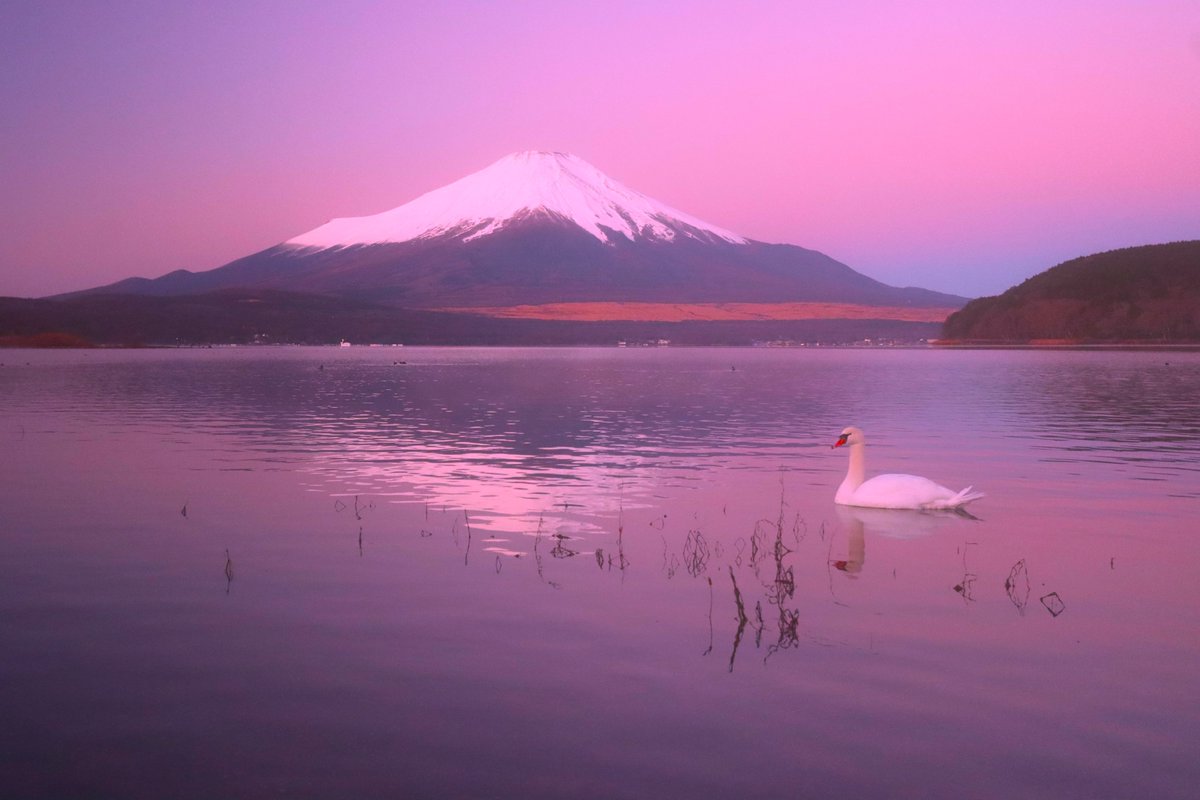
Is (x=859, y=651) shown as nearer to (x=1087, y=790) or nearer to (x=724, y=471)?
(x=1087, y=790)

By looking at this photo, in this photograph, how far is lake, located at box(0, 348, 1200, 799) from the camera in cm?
692

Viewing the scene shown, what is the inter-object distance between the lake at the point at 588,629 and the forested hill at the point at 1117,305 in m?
166

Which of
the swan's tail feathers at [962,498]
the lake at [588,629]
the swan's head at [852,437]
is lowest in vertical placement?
the lake at [588,629]

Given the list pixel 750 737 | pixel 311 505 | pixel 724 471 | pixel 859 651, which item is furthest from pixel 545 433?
pixel 750 737

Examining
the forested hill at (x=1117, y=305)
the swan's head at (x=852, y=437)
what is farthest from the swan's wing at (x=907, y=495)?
the forested hill at (x=1117, y=305)

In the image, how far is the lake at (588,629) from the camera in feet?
22.7

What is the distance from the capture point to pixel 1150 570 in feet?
41.1

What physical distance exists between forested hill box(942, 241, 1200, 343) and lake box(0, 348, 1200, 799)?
546ft

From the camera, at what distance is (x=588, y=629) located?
9977mm

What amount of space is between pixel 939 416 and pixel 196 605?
29.6 metres

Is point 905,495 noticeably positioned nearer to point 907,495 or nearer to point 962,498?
point 907,495

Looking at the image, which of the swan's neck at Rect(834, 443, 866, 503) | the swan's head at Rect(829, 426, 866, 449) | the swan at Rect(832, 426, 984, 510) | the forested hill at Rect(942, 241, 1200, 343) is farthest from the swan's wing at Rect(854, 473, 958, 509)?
the forested hill at Rect(942, 241, 1200, 343)

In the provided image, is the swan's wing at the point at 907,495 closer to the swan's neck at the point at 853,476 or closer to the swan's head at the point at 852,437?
the swan's neck at the point at 853,476

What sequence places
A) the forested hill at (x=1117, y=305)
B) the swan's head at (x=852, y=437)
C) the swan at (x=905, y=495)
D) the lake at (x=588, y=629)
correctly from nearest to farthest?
the lake at (x=588, y=629) → the swan at (x=905, y=495) → the swan's head at (x=852, y=437) → the forested hill at (x=1117, y=305)
